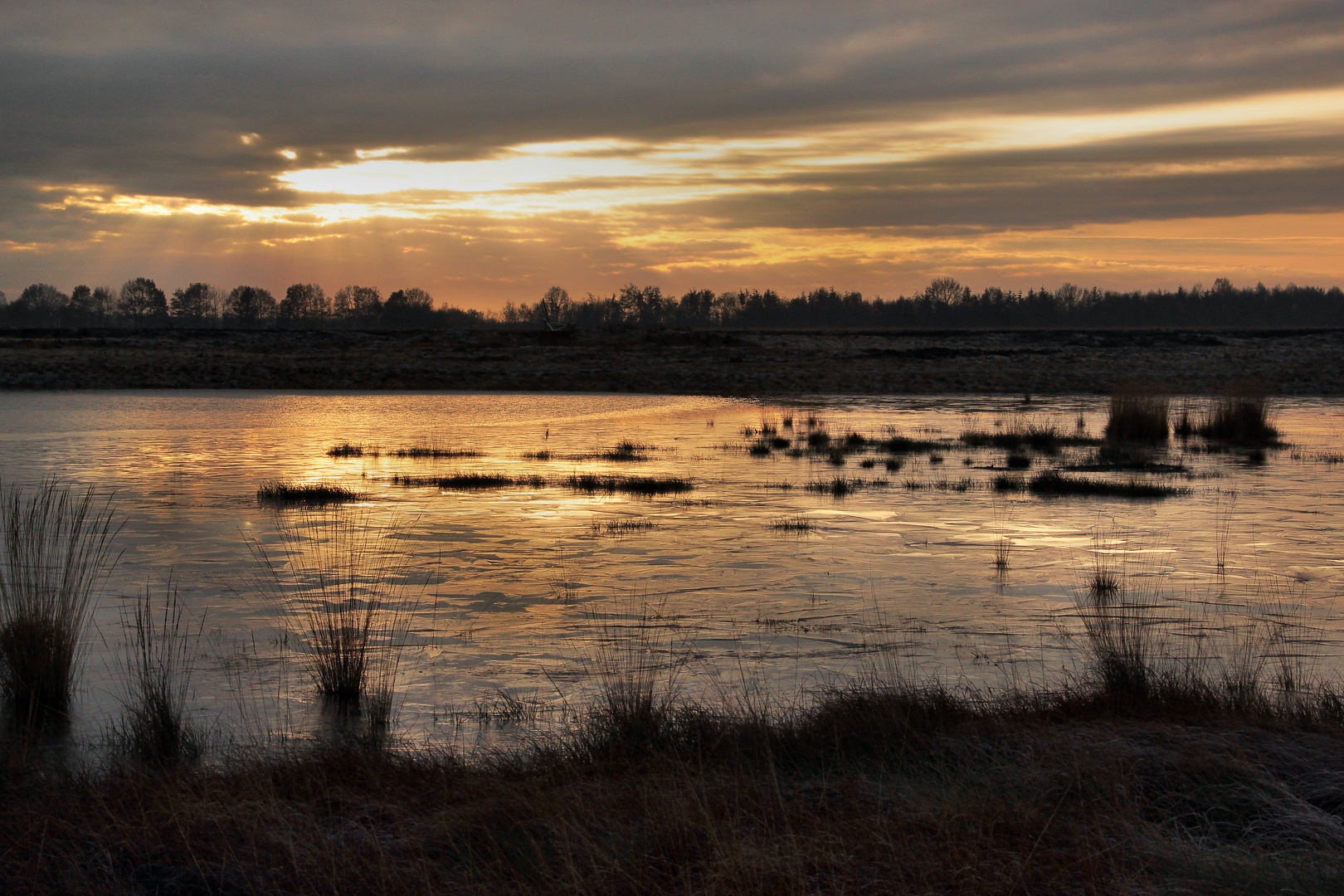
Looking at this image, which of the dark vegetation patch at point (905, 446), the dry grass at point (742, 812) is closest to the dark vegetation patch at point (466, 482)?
the dark vegetation patch at point (905, 446)

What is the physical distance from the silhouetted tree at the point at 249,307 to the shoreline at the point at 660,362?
90018 millimetres

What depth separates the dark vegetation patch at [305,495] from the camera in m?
16.3

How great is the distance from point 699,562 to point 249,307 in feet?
604

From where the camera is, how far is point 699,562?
12.2 meters

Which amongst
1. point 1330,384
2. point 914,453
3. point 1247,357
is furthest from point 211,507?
point 1247,357

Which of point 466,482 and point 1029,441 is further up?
point 1029,441

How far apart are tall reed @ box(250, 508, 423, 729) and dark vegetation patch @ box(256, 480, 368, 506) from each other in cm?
66

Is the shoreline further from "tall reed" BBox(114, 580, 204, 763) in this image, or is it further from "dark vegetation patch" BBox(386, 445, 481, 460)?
"tall reed" BBox(114, 580, 204, 763)

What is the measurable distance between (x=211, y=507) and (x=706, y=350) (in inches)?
2404

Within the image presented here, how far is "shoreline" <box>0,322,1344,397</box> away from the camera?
54.8m

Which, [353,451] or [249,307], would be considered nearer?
[353,451]

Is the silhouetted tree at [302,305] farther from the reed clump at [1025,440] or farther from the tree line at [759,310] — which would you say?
the reed clump at [1025,440]

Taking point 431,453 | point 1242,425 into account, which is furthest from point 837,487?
point 1242,425

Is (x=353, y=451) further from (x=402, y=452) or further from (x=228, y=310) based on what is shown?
(x=228, y=310)
